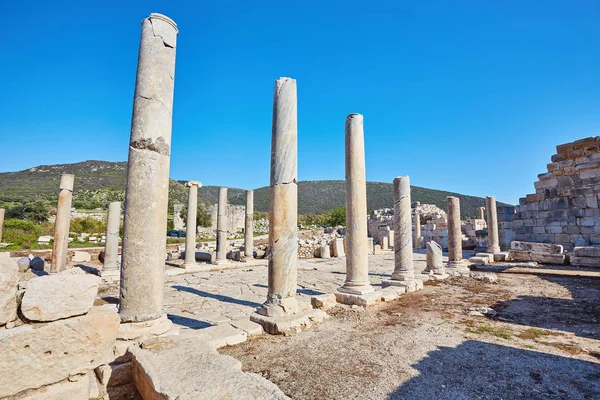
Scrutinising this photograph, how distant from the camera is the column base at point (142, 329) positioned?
3.70 metres

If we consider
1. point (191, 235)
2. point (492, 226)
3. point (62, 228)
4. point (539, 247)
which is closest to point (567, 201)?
point (539, 247)

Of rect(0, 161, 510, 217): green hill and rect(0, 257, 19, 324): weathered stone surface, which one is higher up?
rect(0, 161, 510, 217): green hill

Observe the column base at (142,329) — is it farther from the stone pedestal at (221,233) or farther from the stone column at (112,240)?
the stone pedestal at (221,233)

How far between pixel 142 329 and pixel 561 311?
23.8ft

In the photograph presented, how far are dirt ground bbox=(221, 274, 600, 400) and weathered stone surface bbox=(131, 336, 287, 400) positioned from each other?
0.71 m

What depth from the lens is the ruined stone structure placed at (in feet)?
42.2

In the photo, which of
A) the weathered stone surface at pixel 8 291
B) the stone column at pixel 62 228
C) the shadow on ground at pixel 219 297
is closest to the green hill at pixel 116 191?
the stone column at pixel 62 228

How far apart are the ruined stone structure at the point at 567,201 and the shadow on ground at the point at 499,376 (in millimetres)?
12640

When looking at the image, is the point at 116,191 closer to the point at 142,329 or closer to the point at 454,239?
the point at 454,239

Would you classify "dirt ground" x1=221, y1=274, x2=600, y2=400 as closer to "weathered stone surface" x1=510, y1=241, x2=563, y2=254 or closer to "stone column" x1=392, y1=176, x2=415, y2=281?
"stone column" x1=392, y1=176, x2=415, y2=281

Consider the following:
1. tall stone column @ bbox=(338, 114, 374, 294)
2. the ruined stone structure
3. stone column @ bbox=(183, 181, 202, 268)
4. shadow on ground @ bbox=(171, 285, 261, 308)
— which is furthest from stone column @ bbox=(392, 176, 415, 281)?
the ruined stone structure

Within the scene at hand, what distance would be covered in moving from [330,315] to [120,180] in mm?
71557

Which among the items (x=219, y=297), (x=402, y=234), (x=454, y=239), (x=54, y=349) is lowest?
(x=219, y=297)

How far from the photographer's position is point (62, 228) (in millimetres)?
10922
